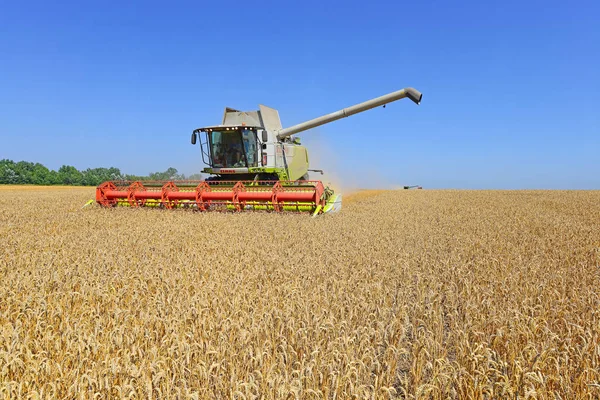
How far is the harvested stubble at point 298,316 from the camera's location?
71.7 inches

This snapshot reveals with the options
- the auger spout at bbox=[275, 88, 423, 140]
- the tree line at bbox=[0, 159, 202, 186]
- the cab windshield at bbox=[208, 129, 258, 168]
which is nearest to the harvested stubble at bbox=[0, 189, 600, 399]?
the cab windshield at bbox=[208, 129, 258, 168]

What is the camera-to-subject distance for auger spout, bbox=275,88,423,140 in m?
11.7

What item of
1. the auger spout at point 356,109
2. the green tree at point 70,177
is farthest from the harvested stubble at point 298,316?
the green tree at point 70,177

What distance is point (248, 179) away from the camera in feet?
37.0

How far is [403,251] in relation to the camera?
486 cm

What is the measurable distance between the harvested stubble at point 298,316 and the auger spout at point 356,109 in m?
6.94

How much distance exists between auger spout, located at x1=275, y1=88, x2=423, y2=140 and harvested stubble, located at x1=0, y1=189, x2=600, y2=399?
6.94 meters

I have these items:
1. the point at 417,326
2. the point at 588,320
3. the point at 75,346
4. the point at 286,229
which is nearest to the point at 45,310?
the point at 75,346

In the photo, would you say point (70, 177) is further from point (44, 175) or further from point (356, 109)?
point (356, 109)

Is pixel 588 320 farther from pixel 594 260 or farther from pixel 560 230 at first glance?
pixel 560 230

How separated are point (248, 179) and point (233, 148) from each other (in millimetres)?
1020

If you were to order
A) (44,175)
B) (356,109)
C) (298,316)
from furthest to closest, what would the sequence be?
1. (44,175)
2. (356,109)
3. (298,316)

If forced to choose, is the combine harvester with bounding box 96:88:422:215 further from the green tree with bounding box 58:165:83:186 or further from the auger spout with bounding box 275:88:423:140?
the green tree with bounding box 58:165:83:186

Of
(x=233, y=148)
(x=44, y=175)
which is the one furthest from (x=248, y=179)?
(x=44, y=175)
